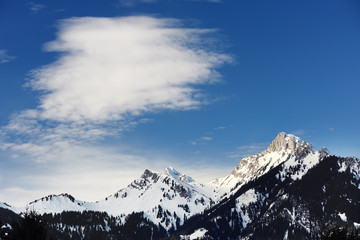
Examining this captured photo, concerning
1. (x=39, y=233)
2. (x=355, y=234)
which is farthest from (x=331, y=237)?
(x=39, y=233)

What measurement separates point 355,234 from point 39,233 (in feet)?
133

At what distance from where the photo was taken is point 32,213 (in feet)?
196

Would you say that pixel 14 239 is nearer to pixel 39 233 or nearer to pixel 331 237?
pixel 39 233

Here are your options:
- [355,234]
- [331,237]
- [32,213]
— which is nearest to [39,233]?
[32,213]

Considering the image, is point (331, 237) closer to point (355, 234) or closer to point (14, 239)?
point (355, 234)

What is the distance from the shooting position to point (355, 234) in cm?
6366

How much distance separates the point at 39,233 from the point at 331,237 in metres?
36.2

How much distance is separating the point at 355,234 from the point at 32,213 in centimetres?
4155

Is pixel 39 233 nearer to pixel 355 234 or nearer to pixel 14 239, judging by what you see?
pixel 14 239

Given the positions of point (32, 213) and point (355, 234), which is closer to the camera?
point (32, 213)

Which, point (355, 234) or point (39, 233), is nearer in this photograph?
point (39, 233)

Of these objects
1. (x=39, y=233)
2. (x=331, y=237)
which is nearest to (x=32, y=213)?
(x=39, y=233)

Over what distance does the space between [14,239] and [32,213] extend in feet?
11.9

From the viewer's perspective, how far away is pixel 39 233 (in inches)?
2334
